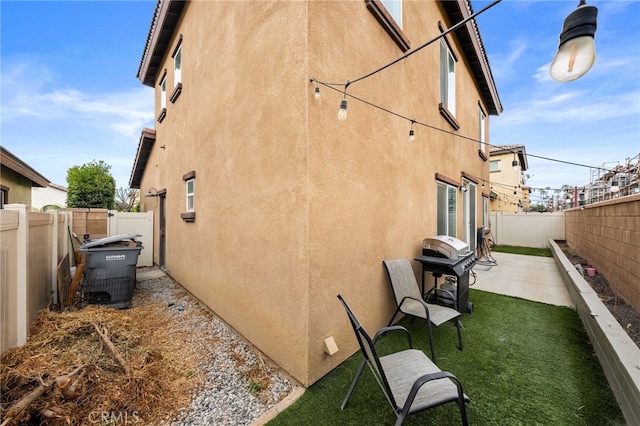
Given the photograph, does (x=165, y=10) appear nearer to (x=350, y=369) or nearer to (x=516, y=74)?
(x=350, y=369)

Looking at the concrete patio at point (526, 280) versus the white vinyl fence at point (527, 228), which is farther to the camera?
the white vinyl fence at point (527, 228)

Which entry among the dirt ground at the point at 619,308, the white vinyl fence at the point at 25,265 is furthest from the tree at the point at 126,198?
the dirt ground at the point at 619,308

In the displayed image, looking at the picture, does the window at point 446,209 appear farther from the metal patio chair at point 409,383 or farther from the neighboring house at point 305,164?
the metal patio chair at point 409,383

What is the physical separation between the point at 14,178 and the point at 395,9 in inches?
473

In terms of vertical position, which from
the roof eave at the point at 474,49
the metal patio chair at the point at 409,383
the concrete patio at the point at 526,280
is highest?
the roof eave at the point at 474,49

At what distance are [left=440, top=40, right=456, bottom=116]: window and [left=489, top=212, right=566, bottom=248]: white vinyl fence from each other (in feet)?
33.2

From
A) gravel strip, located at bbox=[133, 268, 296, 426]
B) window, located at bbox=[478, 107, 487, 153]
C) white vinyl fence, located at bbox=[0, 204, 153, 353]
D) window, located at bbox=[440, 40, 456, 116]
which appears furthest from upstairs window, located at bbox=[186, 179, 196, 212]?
window, located at bbox=[478, 107, 487, 153]

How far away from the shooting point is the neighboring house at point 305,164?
2811 mm

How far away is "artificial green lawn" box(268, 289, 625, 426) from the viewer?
230 centimetres

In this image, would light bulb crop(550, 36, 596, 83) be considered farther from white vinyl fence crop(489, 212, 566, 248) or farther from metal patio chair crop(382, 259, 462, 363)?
white vinyl fence crop(489, 212, 566, 248)

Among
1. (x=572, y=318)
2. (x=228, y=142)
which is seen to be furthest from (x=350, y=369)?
(x=572, y=318)

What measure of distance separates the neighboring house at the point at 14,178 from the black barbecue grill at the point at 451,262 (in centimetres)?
976

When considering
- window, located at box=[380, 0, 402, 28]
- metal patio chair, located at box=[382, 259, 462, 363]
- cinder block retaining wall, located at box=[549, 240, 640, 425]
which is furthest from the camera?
window, located at box=[380, 0, 402, 28]

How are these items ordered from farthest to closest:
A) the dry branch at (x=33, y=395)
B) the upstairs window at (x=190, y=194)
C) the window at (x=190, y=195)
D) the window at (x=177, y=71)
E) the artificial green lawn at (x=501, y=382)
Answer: the window at (x=177, y=71) → the upstairs window at (x=190, y=194) → the window at (x=190, y=195) → the artificial green lawn at (x=501, y=382) → the dry branch at (x=33, y=395)
